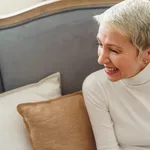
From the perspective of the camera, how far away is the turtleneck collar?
48.7 inches

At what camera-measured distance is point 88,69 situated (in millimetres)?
1521

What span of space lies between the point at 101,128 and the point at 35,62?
46 centimetres

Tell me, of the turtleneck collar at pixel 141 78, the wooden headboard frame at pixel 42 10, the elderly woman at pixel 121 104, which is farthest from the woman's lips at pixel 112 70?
the wooden headboard frame at pixel 42 10

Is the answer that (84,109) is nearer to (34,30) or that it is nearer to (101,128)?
(101,128)

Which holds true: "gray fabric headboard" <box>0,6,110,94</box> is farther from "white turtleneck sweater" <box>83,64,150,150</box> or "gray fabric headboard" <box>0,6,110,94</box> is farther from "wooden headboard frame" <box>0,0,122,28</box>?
"white turtleneck sweater" <box>83,64,150,150</box>

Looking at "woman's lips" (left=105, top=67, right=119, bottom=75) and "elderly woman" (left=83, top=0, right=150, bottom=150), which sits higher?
"woman's lips" (left=105, top=67, right=119, bottom=75)

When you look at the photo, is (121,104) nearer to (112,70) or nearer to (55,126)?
(112,70)

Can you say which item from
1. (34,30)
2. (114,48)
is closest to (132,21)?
(114,48)

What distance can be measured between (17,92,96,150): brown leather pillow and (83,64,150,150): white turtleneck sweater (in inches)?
2.8

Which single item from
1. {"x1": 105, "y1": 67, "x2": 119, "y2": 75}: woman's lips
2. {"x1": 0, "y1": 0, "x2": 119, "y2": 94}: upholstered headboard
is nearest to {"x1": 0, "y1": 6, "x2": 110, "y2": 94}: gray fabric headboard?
{"x1": 0, "y1": 0, "x2": 119, "y2": 94}: upholstered headboard

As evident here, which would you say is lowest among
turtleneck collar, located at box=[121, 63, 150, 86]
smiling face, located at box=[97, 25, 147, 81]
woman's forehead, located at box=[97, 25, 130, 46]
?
turtleneck collar, located at box=[121, 63, 150, 86]

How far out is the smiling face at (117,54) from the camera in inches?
43.3

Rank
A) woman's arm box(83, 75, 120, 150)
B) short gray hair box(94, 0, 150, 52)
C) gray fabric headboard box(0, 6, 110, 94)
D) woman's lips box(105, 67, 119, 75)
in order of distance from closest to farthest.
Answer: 1. short gray hair box(94, 0, 150, 52)
2. woman's lips box(105, 67, 119, 75)
3. woman's arm box(83, 75, 120, 150)
4. gray fabric headboard box(0, 6, 110, 94)

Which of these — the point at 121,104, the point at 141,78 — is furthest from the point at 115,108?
the point at 141,78
